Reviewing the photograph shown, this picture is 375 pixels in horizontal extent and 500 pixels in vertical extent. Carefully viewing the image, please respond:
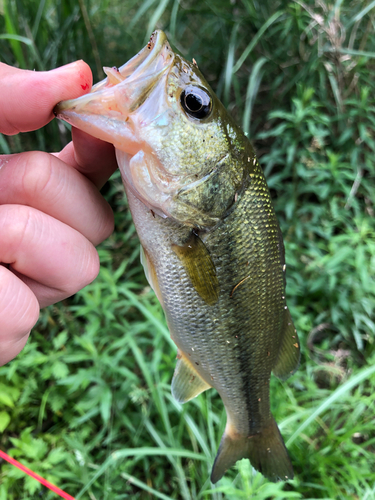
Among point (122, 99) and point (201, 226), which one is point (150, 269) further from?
point (122, 99)

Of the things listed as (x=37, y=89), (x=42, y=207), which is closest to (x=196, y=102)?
(x=37, y=89)

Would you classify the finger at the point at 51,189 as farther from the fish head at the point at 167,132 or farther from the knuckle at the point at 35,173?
the fish head at the point at 167,132

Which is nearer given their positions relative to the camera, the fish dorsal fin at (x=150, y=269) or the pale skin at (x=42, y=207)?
the pale skin at (x=42, y=207)

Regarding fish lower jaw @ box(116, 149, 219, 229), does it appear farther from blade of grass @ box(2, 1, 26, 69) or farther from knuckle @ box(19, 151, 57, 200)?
blade of grass @ box(2, 1, 26, 69)

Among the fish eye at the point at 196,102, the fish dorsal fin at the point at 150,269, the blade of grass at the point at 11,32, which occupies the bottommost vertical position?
the fish dorsal fin at the point at 150,269

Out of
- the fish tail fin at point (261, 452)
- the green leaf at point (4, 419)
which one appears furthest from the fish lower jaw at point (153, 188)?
the green leaf at point (4, 419)

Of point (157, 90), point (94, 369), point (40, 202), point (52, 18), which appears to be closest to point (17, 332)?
point (40, 202)
